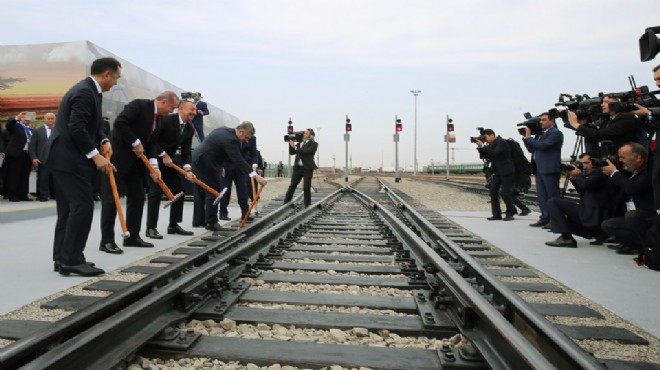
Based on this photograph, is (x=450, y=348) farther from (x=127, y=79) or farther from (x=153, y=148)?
(x=127, y=79)

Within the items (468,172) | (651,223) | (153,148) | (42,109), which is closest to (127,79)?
(42,109)

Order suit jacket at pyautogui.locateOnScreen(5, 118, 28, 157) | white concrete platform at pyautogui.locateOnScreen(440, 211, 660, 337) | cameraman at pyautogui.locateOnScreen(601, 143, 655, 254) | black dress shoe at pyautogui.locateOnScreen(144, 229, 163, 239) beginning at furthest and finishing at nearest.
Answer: suit jacket at pyautogui.locateOnScreen(5, 118, 28, 157)
black dress shoe at pyautogui.locateOnScreen(144, 229, 163, 239)
cameraman at pyautogui.locateOnScreen(601, 143, 655, 254)
white concrete platform at pyautogui.locateOnScreen(440, 211, 660, 337)

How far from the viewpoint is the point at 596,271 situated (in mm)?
4562

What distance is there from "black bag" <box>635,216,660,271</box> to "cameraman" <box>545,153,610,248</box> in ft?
3.50

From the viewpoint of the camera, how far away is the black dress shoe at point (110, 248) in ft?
17.0

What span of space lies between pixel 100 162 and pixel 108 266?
3.48 feet

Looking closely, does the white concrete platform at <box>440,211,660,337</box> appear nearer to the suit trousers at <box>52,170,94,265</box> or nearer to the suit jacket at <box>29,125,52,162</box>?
the suit trousers at <box>52,170,94,265</box>

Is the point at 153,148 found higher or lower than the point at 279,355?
higher

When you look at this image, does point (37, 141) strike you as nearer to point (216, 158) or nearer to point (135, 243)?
point (216, 158)

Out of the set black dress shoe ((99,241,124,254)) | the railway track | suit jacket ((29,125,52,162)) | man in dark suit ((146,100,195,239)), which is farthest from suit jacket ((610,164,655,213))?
suit jacket ((29,125,52,162))

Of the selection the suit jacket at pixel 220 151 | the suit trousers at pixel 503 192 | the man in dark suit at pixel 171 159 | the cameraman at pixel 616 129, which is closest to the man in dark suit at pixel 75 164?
the man in dark suit at pixel 171 159

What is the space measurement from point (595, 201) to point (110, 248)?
5562mm

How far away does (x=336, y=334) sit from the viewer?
2.61 meters

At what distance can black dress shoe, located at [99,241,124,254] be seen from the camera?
5.18m
